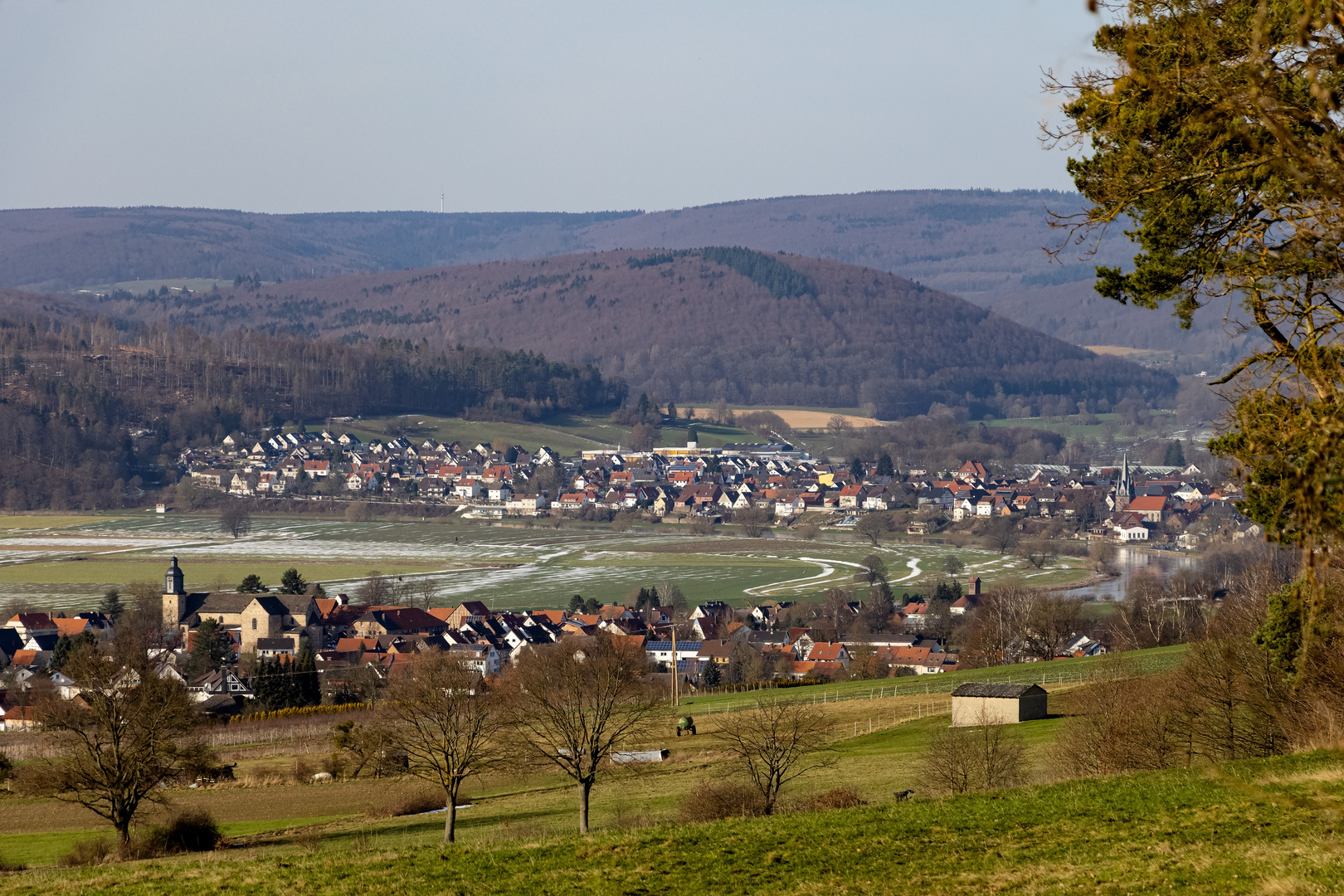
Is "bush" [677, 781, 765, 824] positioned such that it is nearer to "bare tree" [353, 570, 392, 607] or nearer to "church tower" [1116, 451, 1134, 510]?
"bare tree" [353, 570, 392, 607]

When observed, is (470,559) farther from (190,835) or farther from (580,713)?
(190,835)

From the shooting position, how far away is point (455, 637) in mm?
59438

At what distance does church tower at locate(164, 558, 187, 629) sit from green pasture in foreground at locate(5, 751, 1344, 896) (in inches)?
1971

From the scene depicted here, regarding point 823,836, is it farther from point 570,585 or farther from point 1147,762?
point 570,585

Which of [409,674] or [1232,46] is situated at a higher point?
[1232,46]

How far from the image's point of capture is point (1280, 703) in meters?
17.8

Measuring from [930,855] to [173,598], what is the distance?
187 feet

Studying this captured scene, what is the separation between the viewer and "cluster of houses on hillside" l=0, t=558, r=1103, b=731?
52219mm

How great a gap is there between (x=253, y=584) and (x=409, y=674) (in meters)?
33.3

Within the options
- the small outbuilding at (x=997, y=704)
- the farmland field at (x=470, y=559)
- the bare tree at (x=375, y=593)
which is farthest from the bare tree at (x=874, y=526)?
the small outbuilding at (x=997, y=704)

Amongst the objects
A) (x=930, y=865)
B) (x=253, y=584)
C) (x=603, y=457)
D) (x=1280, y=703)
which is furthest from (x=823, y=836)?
(x=603, y=457)

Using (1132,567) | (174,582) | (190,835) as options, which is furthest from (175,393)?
(190,835)

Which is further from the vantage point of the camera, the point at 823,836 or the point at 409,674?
the point at 409,674

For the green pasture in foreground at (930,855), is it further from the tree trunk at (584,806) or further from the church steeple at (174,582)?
the church steeple at (174,582)
